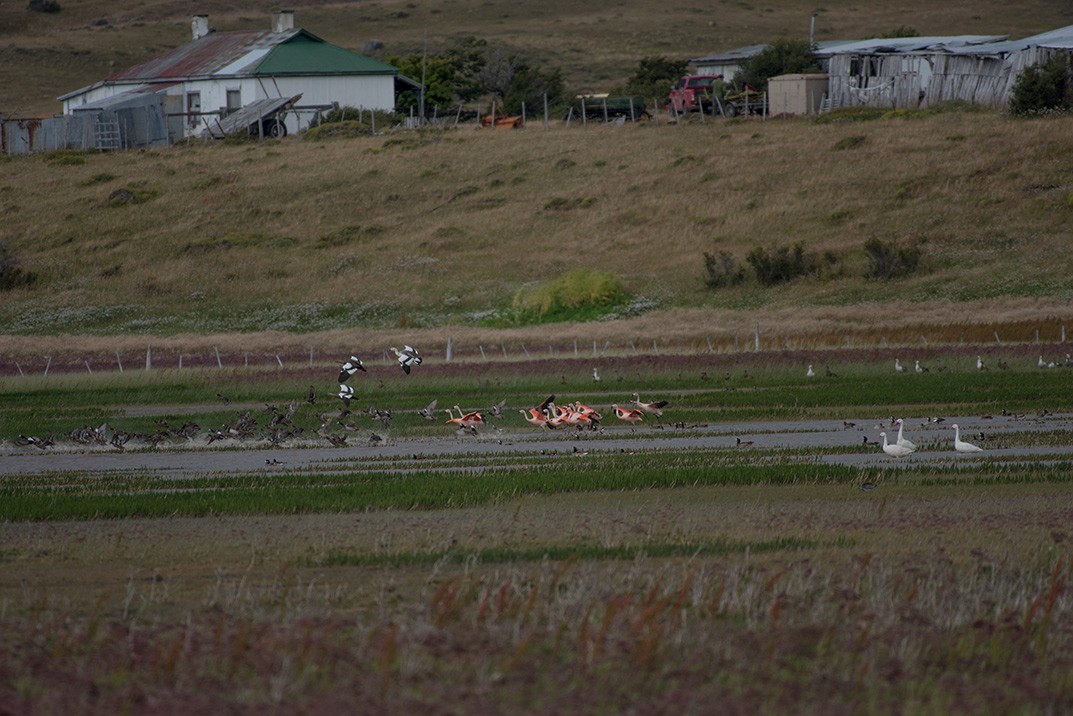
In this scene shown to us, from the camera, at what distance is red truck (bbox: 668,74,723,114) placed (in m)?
86.9

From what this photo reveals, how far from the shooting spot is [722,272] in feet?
190

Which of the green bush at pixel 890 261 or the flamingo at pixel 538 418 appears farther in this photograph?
the green bush at pixel 890 261

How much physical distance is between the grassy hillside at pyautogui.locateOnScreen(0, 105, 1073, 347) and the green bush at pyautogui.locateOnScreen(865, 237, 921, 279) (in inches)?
22.9

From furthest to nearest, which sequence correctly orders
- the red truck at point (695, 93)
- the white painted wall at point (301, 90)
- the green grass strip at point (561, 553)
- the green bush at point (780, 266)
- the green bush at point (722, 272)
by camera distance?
the red truck at point (695, 93), the white painted wall at point (301, 90), the green bush at point (722, 272), the green bush at point (780, 266), the green grass strip at point (561, 553)

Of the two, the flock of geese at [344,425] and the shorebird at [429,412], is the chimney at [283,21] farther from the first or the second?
the shorebird at [429,412]

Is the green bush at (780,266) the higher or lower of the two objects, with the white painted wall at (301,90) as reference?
lower

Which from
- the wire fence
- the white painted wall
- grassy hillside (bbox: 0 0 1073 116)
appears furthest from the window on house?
the wire fence

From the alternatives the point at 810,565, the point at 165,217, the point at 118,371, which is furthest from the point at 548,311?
the point at 810,565

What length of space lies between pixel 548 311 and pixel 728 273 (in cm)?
726

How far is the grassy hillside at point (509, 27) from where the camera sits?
12481 cm

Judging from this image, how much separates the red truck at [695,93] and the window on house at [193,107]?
2793 cm

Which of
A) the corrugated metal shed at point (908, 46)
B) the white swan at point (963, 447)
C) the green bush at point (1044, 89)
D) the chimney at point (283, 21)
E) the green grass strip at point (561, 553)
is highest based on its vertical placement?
the chimney at point (283, 21)

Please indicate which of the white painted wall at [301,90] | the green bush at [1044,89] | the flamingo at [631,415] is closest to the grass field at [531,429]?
the flamingo at [631,415]

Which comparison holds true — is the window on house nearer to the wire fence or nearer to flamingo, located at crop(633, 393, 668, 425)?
the wire fence
